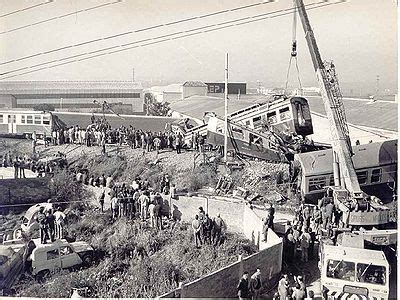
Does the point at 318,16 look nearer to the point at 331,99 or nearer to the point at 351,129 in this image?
the point at 331,99

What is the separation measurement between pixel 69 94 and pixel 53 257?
196 centimetres

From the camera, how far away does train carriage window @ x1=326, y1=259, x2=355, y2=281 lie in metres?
3.92

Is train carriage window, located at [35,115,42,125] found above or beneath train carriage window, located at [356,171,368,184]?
above

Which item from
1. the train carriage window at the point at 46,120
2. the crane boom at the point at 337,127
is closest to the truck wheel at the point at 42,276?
the train carriage window at the point at 46,120

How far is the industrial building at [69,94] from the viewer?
18.0 ft

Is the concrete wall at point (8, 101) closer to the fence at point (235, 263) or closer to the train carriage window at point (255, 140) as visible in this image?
the fence at point (235, 263)

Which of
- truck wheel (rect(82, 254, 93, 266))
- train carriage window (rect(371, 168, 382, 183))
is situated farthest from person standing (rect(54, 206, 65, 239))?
train carriage window (rect(371, 168, 382, 183))

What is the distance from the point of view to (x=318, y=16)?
461cm

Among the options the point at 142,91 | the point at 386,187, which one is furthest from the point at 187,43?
the point at 386,187

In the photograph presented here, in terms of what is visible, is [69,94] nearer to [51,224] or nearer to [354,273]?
[51,224]

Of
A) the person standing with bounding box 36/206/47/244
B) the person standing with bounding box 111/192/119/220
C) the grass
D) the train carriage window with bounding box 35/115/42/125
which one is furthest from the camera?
the train carriage window with bounding box 35/115/42/125

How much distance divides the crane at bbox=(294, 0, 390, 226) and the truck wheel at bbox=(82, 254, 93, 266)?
2232 mm

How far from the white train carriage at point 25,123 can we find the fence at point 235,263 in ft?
6.31

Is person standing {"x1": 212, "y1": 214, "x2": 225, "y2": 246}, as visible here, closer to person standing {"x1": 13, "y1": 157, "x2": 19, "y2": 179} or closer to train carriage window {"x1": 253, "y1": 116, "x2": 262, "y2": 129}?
train carriage window {"x1": 253, "y1": 116, "x2": 262, "y2": 129}
